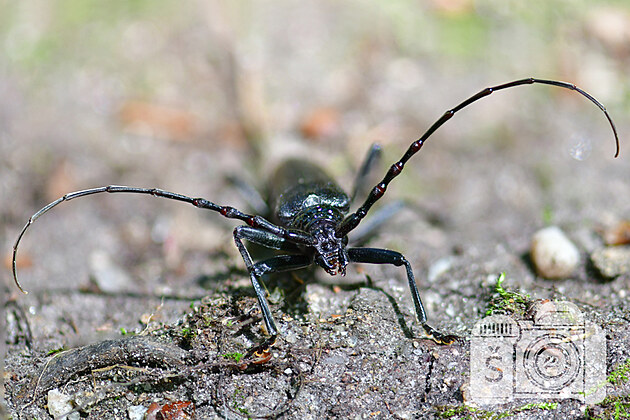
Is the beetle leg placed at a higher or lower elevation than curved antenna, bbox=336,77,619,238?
lower

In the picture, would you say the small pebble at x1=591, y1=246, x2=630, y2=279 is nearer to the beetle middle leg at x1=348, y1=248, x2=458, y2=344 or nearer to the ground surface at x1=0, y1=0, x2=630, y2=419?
the ground surface at x1=0, y1=0, x2=630, y2=419

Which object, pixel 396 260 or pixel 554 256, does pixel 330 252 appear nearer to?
pixel 396 260

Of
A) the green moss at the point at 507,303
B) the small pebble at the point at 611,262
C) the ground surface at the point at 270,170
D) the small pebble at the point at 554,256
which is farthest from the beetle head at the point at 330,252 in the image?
the small pebble at the point at 611,262

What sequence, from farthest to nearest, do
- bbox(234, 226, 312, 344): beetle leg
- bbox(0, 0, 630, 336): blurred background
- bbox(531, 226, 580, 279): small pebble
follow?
bbox(0, 0, 630, 336): blurred background → bbox(531, 226, 580, 279): small pebble → bbox(234, 226, 312, 344): beetle leg

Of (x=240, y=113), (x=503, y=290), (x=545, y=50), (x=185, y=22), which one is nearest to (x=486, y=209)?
(x=503, y=290)

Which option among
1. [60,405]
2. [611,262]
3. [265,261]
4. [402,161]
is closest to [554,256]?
[611,262]

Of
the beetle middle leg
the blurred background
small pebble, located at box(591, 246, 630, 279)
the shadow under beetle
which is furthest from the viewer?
the blurred background

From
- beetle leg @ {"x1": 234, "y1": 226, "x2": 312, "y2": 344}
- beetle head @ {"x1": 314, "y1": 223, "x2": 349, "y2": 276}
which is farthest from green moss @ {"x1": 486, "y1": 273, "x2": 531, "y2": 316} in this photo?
beetle leg @ {"x1": 234, "y1": 226, "x2": 312, "y2": 344}

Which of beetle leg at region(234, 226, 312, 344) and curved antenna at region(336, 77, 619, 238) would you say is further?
Result: beetle leg at region(234, 226, 312, 344)
